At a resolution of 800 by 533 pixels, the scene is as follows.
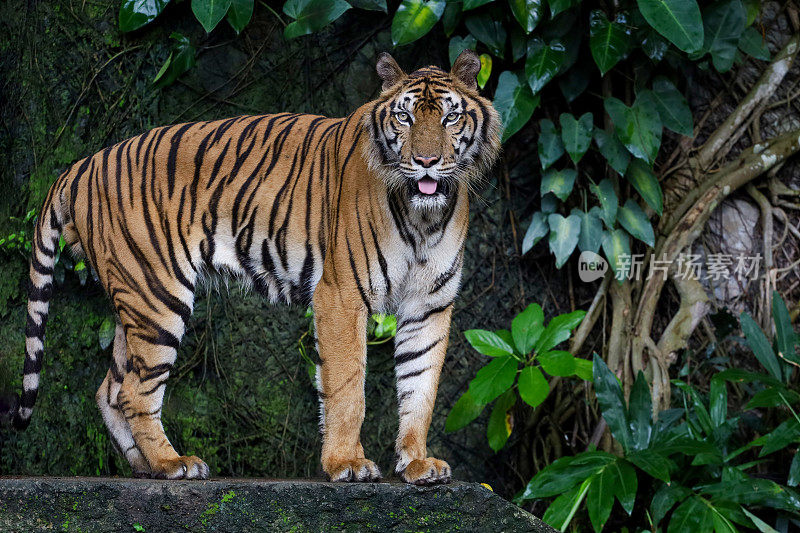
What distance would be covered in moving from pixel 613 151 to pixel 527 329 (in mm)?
1258

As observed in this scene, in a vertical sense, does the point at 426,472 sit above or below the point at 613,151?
below

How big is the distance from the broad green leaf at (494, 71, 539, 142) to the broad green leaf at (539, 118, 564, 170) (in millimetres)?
194

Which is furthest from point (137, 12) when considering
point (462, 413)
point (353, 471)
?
point (353, 471)

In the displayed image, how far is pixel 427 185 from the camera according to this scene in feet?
9.99

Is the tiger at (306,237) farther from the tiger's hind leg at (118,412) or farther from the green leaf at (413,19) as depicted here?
the green leaf at (413,19)

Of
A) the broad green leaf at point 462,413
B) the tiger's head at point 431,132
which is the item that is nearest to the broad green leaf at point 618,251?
the broad green leaf at point 462,413

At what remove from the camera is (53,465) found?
15.7 feet

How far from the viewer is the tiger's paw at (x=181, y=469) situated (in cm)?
313

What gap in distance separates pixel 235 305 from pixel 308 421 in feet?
2.61

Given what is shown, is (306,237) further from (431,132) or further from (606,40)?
(606,40)

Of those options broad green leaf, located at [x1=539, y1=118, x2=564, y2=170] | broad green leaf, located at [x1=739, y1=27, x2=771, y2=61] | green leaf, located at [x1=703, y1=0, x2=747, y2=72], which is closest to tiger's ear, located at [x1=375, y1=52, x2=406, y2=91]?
broad green leaf, located at [x1=539, y1=118, x2=564, y2=170]

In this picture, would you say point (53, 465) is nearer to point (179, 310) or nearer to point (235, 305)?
point (235, 305)

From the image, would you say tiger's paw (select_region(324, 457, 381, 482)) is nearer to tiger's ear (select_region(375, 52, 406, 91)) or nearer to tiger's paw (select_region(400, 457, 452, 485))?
tiger's paw (select_region(400, 457, 452, 485))

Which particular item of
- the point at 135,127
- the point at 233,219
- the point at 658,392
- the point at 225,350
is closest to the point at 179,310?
the point at 233,219
